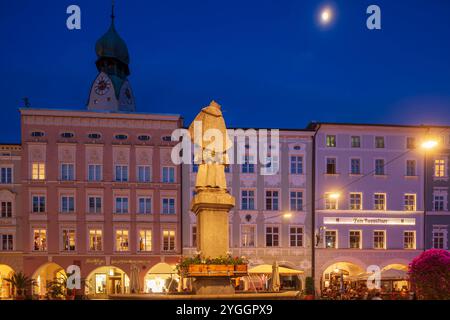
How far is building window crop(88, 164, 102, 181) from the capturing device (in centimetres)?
3712

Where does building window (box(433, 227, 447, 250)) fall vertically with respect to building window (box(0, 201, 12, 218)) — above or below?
below


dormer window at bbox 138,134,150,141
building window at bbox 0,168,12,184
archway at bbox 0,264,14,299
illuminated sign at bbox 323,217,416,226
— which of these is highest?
dormer window at bbox 138,134,150,141

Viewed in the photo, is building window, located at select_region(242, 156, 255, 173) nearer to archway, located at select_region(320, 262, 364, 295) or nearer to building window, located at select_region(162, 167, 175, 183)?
building window, located at select_region(162, 167, 175, 183)

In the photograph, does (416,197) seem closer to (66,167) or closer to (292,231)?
(292,231)

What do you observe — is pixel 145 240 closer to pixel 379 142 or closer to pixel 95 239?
pixel 95 239

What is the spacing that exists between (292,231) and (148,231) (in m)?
12.8

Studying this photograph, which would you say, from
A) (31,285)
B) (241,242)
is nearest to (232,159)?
(241,242)

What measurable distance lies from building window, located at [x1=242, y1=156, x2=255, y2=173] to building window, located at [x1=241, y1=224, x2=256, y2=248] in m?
4.90

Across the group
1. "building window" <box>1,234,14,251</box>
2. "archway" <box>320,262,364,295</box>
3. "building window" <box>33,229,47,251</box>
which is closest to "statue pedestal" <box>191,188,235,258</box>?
"archway" <box>320,262,364,295</box>

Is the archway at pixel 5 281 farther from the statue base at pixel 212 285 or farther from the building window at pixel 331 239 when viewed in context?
the statue base at pixel 212 285

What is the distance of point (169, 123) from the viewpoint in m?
38.2

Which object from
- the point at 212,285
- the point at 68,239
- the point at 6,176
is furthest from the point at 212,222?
the point at 6,176

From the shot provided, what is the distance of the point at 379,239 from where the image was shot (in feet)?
124

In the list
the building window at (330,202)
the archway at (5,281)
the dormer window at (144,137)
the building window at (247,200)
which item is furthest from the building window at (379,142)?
the archway at (5,281)
